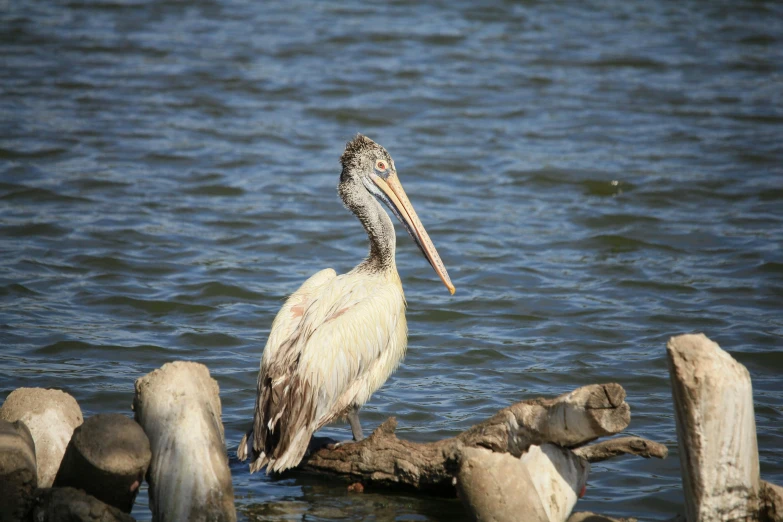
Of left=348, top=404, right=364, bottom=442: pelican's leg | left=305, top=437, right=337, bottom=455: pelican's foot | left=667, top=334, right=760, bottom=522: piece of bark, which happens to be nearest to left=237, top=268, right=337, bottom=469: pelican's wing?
left=305, top=437, right=337, bottom=455: pelican's foot

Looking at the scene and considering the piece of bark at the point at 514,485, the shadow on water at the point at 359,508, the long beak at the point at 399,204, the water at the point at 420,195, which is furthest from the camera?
the water at the point at 420,195

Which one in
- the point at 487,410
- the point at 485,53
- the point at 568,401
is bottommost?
the point at 487,410

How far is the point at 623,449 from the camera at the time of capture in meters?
4.00

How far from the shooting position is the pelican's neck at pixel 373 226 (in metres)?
5.95

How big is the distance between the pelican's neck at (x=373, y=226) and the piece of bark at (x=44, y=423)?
7.45 ft

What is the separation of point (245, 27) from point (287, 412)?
12652mm

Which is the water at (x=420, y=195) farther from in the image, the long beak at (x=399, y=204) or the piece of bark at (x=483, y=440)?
the long beak at (x=399, y=204)

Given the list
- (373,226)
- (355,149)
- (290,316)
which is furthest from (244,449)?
(355,149)

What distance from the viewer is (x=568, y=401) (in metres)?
3.82

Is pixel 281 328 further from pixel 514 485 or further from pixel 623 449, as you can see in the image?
pixel 623 449

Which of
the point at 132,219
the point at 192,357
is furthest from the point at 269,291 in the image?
the point at 132,219

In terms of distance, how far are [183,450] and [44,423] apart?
2.48ft

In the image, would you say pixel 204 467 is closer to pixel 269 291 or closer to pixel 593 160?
pixel 269 291

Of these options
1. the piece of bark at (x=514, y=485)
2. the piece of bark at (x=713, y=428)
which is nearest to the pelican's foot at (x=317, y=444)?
the piece of bark at (x=514, y=485)
